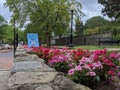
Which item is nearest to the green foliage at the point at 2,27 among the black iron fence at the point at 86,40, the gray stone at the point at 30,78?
the black iron fence at the point at 86,40

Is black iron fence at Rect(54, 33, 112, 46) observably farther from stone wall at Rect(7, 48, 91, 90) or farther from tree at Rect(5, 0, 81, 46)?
stone wall at Rect(7, 48, 91, 90)

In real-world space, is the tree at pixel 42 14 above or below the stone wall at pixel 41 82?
above

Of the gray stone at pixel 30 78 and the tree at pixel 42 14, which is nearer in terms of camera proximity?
the gray stone at pixel 30 78

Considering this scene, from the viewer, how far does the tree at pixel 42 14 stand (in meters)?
29.8

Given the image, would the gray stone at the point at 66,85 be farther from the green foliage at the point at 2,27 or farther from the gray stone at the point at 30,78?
the green foliage at the point at 2,27

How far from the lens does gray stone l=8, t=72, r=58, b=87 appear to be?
3824 mm

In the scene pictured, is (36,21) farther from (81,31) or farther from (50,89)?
(81,31)

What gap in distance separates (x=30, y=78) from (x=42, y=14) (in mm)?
26442

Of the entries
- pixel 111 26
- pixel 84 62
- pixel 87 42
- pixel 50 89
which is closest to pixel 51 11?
pixel 87 42

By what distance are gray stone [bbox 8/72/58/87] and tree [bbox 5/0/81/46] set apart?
25.2 m

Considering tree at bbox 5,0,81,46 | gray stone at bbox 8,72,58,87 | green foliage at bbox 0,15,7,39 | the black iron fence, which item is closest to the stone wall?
gray stone at bbox 8,72,58,87

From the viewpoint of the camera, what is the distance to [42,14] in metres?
30.2

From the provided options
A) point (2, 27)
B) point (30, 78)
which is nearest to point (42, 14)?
point (30, 78)

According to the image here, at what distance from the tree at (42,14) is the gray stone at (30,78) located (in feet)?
A: 82.7
